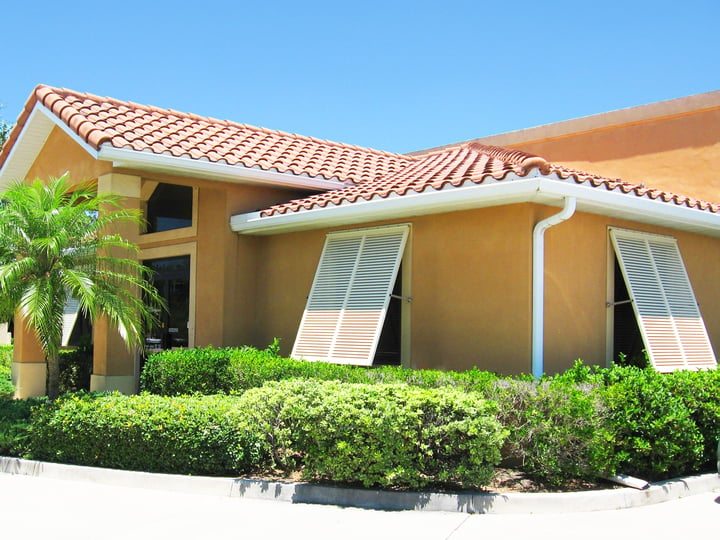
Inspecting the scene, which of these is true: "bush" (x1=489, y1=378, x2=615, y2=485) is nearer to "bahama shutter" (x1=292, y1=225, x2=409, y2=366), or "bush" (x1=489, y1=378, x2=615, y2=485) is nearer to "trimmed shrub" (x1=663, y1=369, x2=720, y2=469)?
"trimmed shrub" (x1=663, y1=369, x2=720, y2=469)

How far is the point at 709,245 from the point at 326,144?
24.5 ft

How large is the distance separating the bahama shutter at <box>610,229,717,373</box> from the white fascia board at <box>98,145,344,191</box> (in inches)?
193

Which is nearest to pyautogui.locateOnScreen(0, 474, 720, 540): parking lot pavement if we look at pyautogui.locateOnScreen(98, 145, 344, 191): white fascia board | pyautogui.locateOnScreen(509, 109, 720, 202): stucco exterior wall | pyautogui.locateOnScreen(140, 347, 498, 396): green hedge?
pyautogui.locateOnScreen(140, 347, 498, 396): green hedge

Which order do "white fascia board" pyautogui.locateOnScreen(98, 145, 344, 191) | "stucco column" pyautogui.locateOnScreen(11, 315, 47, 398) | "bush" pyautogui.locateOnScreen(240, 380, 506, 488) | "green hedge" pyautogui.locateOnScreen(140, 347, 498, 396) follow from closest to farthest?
"bush" pyautogui.locateOnScreen(240, 380, 506, 488)
"green hedge" pyautogui.locateOnScreen(140, 347, 498, 396)
"white fascia board" pyautogui.locateOnScreen(98, 145, 344, 191)
"stucco column" pyautogui.locateOnScreen(11, 315, 47, 398)

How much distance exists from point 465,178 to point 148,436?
4555 millimetres

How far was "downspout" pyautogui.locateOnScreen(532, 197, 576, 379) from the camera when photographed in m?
8.84

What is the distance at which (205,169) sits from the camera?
11.1 meters

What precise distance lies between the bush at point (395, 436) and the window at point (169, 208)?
6604 mm

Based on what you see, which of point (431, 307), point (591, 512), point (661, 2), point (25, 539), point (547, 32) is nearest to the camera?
point (25, 539)

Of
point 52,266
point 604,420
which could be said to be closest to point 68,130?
point 52,266

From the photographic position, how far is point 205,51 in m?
15.4

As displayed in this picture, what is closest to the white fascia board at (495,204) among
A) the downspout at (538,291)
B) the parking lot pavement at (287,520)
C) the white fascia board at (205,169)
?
the downspout at (538,291)

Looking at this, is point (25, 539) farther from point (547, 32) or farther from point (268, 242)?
point (547, 32)

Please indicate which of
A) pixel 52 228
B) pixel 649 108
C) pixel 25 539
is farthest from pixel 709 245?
pixel 25 539
